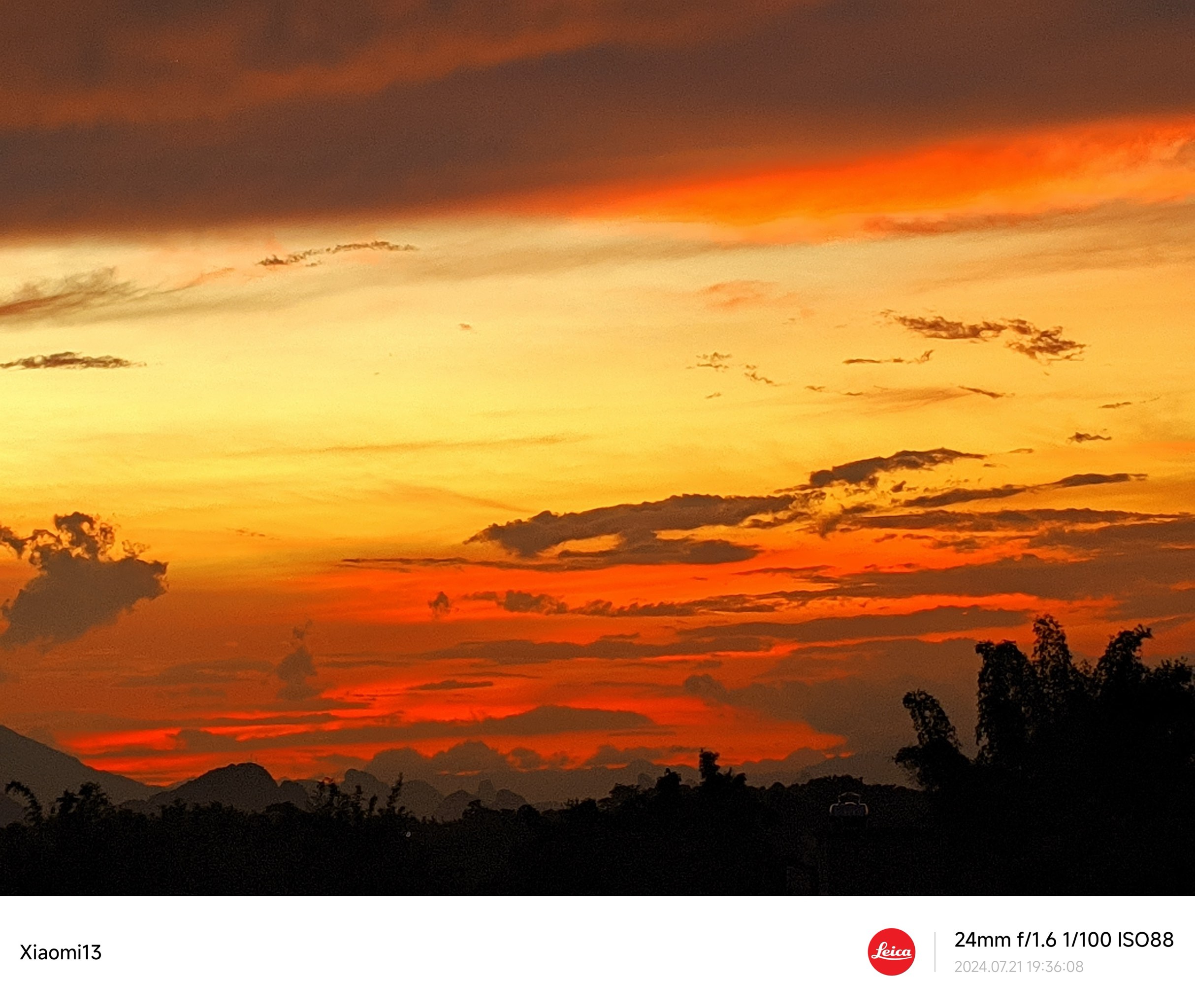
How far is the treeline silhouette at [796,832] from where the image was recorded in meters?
46.9

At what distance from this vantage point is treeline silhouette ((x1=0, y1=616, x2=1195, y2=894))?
46938mm

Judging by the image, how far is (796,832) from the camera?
252 feet
